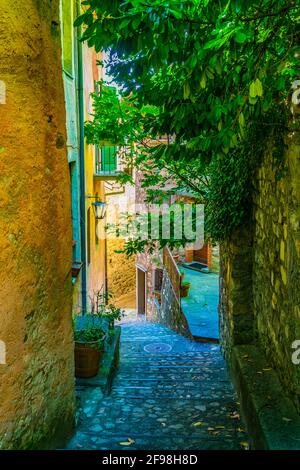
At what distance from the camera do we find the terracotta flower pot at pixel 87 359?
5070mm

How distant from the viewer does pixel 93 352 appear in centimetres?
509

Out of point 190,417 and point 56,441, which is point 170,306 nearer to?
point 190,417

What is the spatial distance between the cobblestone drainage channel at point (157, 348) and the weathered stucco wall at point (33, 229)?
516 centimetres

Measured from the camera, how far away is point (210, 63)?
276 centimetres

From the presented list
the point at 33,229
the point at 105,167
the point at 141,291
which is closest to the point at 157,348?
the point at 105,167

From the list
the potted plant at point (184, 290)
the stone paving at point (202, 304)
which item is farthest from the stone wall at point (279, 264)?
the potted plant at point (184, 290)

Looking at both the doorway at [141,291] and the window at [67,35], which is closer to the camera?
the window at [67,35]

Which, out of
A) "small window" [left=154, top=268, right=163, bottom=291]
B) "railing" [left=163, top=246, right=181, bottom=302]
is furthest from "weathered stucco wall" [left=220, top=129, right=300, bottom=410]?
"small window" [left=154, top=268, right=163, bottom=291]

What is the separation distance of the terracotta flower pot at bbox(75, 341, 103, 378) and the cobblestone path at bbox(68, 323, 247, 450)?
304mm

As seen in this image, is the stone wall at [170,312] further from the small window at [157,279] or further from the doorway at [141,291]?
the doorway at [141,291]

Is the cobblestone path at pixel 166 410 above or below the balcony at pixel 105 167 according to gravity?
below

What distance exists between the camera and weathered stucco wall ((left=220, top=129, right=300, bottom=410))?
3.44 m

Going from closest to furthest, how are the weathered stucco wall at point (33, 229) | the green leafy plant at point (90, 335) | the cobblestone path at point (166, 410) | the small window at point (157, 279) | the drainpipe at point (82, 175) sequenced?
the weathered stucco wall at point (33, 229) < the cobblestone path at point (166, 410) < the green leafy plant at point (90, 335) < the drainpipe at point (82, 175) < the small window at point (157, 279)
